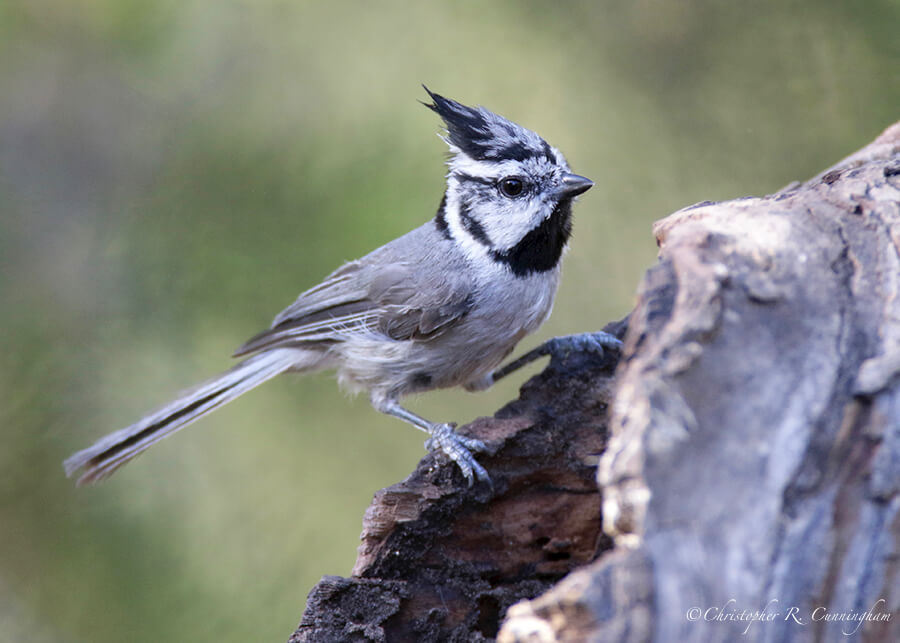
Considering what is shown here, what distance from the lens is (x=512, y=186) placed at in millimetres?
2188

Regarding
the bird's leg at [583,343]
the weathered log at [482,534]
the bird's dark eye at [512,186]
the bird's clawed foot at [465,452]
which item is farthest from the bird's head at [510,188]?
the bird's clawed foot at [465,452]

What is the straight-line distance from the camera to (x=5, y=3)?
2.26 m

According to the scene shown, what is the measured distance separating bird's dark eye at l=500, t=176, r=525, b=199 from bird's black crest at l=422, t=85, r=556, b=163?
6cm

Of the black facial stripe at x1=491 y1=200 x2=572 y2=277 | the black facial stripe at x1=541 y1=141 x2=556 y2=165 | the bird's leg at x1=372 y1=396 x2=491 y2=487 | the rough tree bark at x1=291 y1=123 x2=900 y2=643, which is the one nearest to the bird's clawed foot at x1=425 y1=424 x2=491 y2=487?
the bird's leg at x1=372 y1=396 x2=491 y2=487

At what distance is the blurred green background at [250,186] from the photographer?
2107 millimetres

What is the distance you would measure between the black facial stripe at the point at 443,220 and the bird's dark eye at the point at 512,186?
21 cm

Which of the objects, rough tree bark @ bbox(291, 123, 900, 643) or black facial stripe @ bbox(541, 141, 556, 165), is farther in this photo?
black facial stripe @ bbox(541, 141, 556, 165)

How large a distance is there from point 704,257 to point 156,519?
1645 millimetres

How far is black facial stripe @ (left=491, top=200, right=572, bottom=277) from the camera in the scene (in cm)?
217

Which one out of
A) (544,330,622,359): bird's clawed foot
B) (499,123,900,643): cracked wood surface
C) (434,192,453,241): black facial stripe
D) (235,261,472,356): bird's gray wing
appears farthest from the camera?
(434,192,453,241): black facial stripe

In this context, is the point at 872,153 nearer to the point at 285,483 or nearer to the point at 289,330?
the point at 289,330

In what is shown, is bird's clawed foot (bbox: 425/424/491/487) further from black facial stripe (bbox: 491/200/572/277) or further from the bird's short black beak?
the bird's short black beak

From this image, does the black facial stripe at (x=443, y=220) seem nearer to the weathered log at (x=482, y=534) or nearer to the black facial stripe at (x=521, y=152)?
the black facial stripe at (x=521, y=152)

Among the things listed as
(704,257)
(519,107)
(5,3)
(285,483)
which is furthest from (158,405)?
(704,257)
